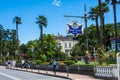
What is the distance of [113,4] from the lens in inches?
2427

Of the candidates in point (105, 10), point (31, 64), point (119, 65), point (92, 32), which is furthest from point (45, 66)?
point (92, 32)

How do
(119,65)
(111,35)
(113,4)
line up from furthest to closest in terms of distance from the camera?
(111,35), (113,4), (119,65)

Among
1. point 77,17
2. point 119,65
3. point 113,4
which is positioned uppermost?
point 113,4

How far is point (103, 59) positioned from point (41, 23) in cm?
7133

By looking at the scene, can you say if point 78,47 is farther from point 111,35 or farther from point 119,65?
point 119,65

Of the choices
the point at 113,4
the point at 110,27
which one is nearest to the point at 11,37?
the point at 110,27

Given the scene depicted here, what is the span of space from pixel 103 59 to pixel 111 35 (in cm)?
7113

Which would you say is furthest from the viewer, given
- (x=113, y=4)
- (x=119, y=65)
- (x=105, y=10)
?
(x=105, y=10)

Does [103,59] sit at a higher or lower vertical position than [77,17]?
lower

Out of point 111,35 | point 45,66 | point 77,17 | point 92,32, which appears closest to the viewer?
point 77,17

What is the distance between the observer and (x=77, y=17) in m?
40.9

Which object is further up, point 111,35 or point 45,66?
point 111,35

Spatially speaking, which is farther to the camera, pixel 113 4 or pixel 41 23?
pixel 41 23

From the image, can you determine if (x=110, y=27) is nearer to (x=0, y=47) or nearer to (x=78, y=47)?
(x=78, y=47)
